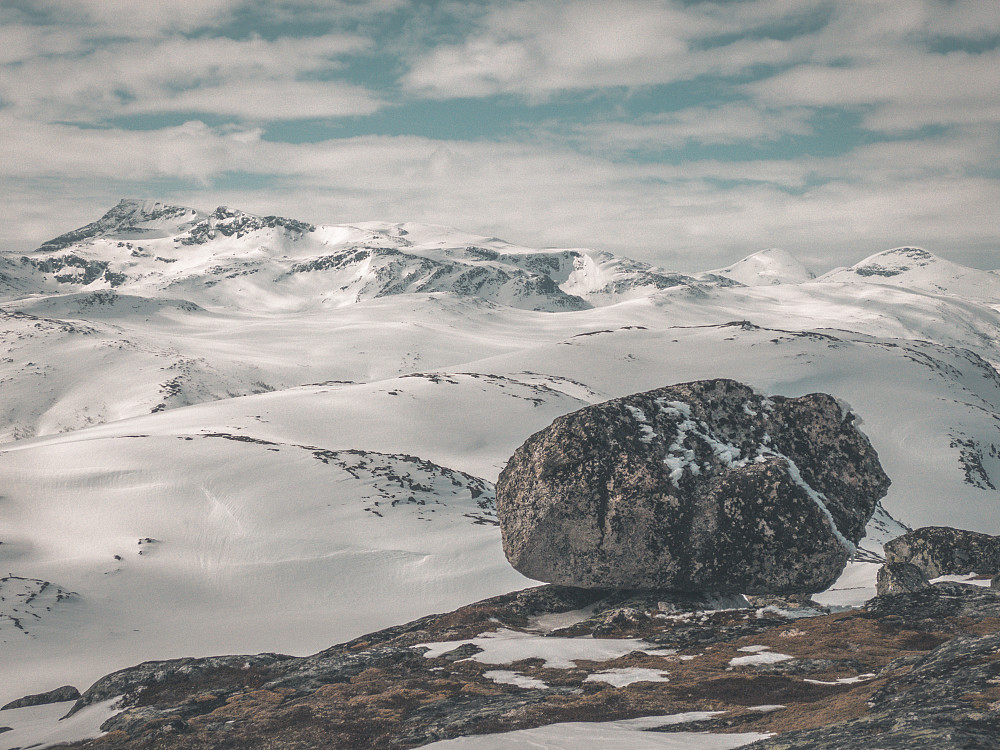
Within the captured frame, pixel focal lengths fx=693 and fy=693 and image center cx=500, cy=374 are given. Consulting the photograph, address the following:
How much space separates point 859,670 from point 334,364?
167252 mm

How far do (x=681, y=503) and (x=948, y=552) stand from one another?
11.6 meters

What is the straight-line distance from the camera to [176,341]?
19462 cm

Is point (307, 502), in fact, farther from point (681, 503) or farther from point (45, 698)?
point (681, 503)

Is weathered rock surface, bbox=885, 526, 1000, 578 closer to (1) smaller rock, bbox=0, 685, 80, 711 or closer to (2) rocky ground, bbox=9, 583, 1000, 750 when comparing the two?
(2) rocky ground, bbox=9, 583, 1000, 750

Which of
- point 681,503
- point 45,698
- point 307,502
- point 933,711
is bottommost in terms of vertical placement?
point 45,698

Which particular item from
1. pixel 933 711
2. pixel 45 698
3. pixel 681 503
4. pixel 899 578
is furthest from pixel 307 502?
pixel 933 711

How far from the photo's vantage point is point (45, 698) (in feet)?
72.4

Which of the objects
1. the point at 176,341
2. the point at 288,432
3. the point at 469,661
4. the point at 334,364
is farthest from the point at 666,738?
the point at 176,341

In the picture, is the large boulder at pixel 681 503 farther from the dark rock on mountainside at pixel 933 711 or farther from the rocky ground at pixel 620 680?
the dark rock on mountainside at pixel 933 711

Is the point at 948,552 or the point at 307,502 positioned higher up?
the point at 307,502

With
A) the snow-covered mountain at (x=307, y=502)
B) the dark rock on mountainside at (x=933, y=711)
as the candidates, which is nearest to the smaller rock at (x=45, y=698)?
the snow-covered mountain at (x=307, y=502)

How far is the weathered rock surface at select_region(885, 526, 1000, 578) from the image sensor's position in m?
25.9

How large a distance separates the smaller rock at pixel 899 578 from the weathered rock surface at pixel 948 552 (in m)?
1.74

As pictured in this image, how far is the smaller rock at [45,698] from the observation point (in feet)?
71.4
